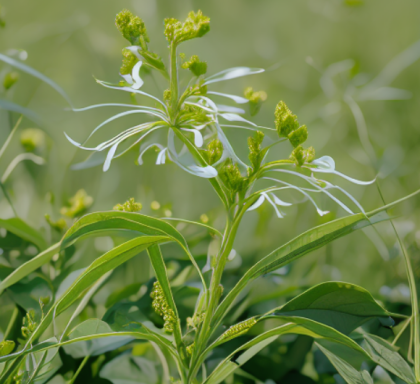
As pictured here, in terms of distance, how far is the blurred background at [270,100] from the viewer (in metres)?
0.44

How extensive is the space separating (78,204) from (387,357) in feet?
1.15

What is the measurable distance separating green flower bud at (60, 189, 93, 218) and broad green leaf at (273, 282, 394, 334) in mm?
224

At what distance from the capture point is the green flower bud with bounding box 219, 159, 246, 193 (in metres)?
0.35

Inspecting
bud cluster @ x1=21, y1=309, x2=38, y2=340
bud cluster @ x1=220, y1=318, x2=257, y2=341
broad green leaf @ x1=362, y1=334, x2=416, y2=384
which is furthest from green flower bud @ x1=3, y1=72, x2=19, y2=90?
broad green leaf @ x1=362, y1=334, x2=416, y2=384

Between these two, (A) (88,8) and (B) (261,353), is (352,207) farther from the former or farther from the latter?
(A) (88,8)

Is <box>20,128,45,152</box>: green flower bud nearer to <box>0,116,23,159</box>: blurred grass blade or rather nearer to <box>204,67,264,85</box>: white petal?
<box>0,116,23,159</box>: blurred grass blade

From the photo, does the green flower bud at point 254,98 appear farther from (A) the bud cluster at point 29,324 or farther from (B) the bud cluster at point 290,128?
(A) the bud cluster at point 29,324

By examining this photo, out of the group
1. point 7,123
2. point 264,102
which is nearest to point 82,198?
point 7,123

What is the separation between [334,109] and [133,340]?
336 millimetres

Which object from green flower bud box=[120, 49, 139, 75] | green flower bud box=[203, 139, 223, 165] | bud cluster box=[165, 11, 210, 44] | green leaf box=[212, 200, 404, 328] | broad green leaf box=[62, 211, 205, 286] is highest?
bud cluster box=[165, 11, 210, 44]

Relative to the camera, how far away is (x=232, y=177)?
35 centimetres

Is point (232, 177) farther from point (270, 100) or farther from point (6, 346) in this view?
point (6, 346)

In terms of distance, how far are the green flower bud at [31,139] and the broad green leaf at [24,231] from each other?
0.25ft

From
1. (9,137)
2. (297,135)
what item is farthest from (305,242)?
(9,137)
